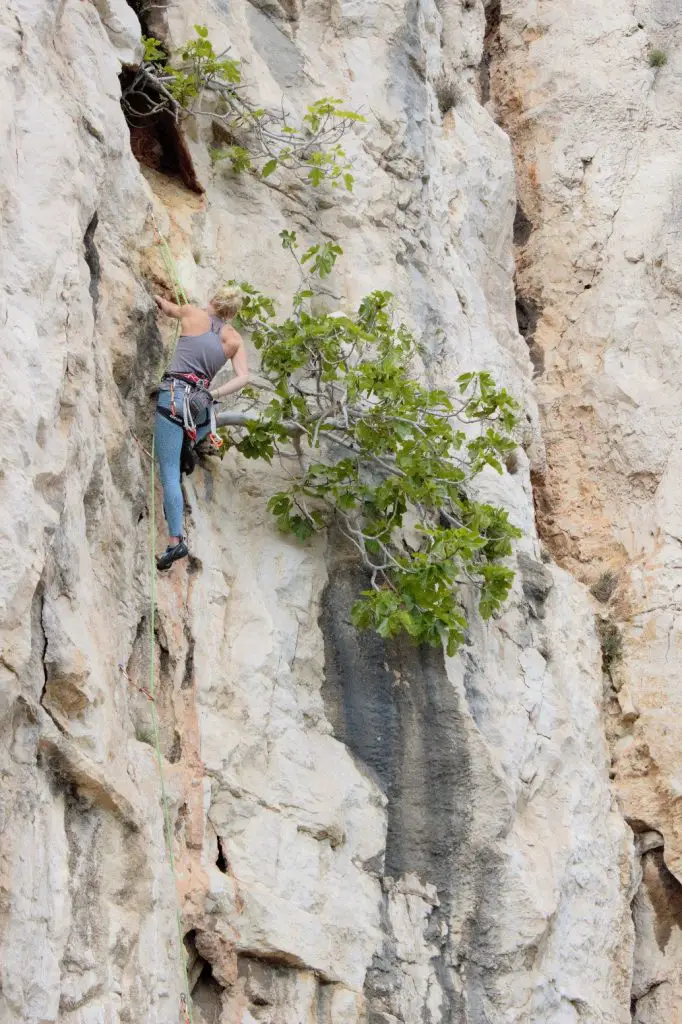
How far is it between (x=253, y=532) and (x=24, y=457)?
2.68 metres

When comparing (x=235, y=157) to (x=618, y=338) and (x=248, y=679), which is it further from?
(x=618, y=338)

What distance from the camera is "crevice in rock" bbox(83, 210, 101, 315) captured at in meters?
6.71

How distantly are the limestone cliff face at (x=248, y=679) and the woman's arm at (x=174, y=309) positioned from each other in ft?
0.70

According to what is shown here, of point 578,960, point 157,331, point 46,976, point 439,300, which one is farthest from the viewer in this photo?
point 439,300

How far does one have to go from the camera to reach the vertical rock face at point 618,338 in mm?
9148

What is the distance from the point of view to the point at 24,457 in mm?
5262

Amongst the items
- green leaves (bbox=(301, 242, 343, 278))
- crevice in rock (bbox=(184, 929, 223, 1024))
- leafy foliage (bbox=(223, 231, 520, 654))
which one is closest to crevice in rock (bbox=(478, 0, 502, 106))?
green leaves (bbox=(301, 242, 343, 278))

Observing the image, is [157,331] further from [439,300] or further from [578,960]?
[578,960]

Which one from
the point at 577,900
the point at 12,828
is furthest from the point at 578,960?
the point at 12,828

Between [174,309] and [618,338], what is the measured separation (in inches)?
188

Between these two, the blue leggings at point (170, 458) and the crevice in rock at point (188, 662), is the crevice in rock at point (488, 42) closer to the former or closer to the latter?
the blue leggings at point (170, 458)

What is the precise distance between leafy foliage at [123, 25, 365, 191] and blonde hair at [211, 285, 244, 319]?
5.09ft

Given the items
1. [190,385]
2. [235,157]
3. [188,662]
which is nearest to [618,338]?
[235,157]

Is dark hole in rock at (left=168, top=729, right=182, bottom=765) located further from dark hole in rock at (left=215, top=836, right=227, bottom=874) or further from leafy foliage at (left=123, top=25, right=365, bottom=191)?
leafy foliage at (left=123, top=25, right=365, bottom=191)
